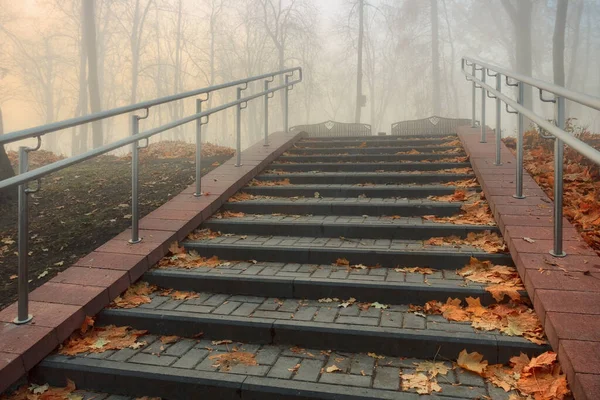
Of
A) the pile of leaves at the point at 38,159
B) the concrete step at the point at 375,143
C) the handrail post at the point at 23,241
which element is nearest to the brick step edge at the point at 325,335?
the handrail post at the point at 23,241

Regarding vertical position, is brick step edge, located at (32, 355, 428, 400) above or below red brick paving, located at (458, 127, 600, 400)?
below

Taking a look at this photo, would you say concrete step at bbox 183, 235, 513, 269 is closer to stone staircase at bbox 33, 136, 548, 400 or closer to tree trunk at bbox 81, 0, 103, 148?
stone staircase at bbox 33, 136, 548, 400

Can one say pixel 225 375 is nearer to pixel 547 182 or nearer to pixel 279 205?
pixel 279 205

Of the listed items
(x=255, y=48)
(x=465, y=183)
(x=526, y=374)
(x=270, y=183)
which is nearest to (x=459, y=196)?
(x=465, y=183)

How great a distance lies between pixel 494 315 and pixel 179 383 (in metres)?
1.76

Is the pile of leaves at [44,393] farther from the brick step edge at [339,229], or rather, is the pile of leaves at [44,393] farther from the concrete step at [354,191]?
the concrete step at [354,191]

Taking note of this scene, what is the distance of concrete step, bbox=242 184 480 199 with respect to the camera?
4.84 metres

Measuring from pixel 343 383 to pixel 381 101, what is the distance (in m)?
34.2

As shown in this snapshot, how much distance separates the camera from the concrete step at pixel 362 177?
5215 mm


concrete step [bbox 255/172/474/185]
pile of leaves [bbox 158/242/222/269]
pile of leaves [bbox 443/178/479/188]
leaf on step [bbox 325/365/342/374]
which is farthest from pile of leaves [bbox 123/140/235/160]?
leaf on step [bbox 325/365/342/374]

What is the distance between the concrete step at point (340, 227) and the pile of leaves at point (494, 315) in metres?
1.00

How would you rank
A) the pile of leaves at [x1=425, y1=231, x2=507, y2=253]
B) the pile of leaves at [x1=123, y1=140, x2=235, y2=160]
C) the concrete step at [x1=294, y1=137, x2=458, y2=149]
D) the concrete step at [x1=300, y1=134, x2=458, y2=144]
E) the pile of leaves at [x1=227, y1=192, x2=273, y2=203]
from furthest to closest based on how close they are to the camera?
the pile of leaves at [x1=123, y1=140, x2=235, y2=160], the concrete step at [x1=300, y1=134, x2=458, y2=144], the concrete step at [x1=294, y1=137, x2=458, y2=149], the pile of leaves at [x1=227, y1=192, x2=273, y2=203], the pile of leaves at [x1=425, y1=231, x2=507, y2=253]

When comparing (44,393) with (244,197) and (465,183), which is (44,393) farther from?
(465,183)

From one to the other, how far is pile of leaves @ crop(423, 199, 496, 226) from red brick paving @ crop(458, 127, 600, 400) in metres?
0.07
